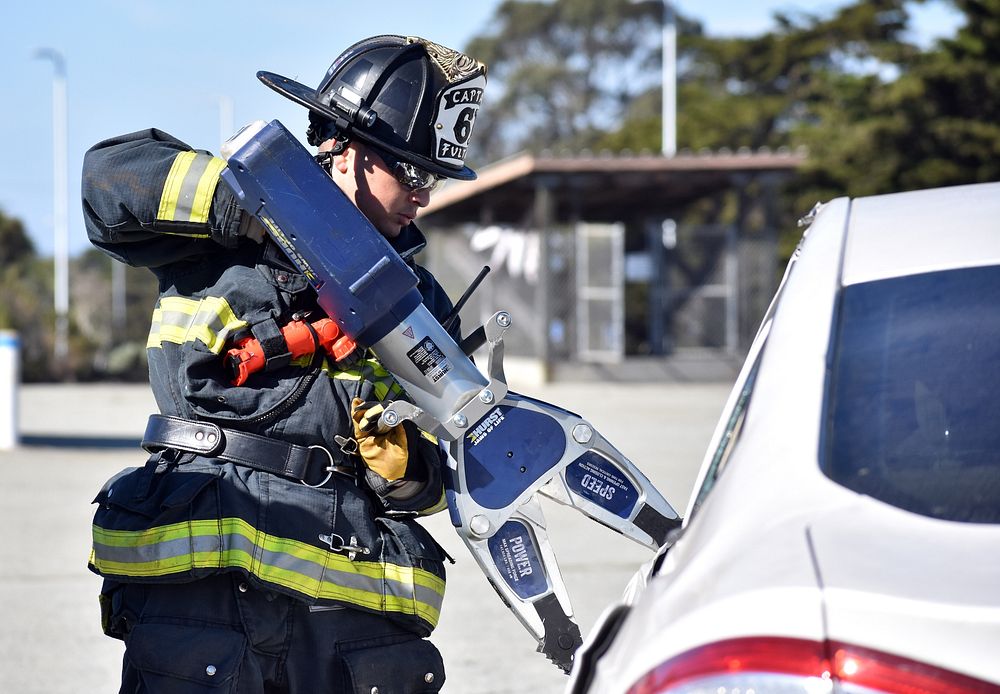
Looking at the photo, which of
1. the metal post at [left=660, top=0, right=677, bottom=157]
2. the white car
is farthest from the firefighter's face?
the metal post at [left=660, top=0, right=677, bottom=157]

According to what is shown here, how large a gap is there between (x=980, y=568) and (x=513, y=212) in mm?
24439

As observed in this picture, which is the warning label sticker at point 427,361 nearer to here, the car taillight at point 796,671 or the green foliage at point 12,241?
the car taillight at point 796,671

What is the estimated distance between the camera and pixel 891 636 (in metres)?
1.22

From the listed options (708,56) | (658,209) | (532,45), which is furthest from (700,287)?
(532,45)

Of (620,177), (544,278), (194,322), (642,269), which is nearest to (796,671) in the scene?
(194,322)

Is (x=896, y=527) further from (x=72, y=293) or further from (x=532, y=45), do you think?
(x=532, y=45)

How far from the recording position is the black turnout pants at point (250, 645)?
2.21 meters

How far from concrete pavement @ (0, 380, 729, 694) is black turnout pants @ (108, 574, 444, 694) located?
2.23 metres

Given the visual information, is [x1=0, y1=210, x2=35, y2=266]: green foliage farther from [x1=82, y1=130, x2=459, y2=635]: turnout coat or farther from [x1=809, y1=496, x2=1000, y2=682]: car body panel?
[x1=809, y1=496, x2=1000, y2=682]: car body panel

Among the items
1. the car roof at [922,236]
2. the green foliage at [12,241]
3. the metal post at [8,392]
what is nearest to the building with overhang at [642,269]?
the metal post at [8,392]

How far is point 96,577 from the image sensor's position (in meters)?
6.35

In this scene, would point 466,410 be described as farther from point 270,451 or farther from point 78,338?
point 78,338

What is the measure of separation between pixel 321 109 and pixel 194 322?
0.45 m

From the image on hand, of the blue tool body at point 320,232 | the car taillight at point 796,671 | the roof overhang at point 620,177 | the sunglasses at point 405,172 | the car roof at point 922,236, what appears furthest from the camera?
the roof overhang at point 620,177
